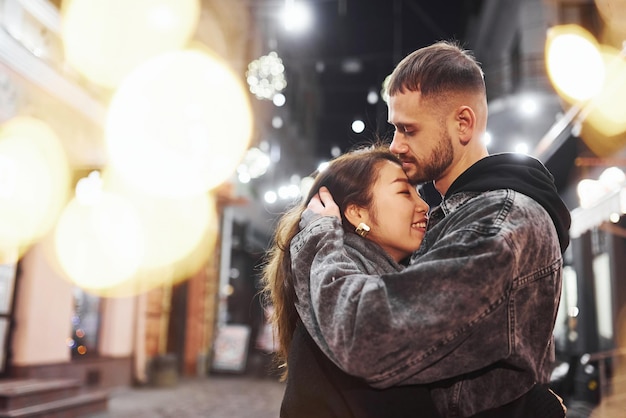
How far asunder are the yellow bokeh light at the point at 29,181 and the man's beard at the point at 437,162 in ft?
26.2

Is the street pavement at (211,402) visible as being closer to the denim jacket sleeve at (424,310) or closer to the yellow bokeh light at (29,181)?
the yellow bokeh light at (29,181)

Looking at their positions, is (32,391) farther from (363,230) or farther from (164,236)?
(363,230)

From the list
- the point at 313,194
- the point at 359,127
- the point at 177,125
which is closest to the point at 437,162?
the point at 313,194

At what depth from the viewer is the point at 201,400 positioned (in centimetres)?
1170

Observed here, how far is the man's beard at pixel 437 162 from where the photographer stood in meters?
2.05

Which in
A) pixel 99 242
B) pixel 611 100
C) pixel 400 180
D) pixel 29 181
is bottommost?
pixel 400 180

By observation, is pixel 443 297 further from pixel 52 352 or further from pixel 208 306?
pixel 208 306

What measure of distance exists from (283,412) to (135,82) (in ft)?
38.0

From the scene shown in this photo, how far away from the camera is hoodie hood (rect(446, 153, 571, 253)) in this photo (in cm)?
184

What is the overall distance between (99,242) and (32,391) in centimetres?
356

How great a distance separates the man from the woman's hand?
0.08ft

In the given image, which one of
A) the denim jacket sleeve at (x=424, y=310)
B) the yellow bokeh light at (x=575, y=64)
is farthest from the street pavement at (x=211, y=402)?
the denim jacket sleeve at (x=424, y=310)

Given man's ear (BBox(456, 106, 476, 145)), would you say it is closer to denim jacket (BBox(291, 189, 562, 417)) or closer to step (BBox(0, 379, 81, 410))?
denim jacket (BBox(291, 189, 562, 417))

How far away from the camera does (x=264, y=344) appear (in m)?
17.3
